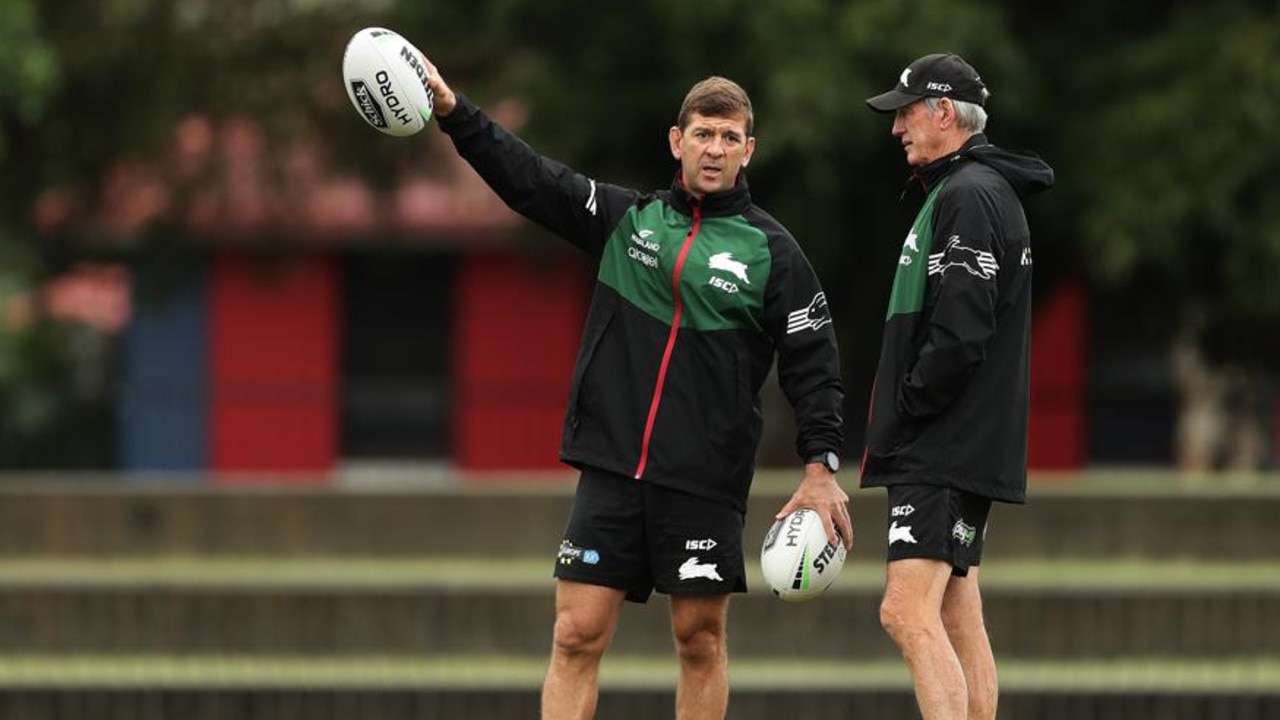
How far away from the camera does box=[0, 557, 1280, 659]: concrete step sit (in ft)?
39.1

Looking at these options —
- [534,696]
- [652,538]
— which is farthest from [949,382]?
[534,696]

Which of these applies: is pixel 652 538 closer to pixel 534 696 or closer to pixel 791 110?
pixel 534 696

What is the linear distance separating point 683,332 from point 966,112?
3.07 ft

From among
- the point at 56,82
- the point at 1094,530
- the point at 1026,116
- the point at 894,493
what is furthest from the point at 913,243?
the point at 56,82

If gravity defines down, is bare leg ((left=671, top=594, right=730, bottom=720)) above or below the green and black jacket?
below

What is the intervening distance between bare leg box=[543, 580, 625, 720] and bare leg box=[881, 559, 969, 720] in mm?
733

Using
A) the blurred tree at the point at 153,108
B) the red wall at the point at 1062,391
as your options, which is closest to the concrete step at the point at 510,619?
the blurred tree at the point at 153,108

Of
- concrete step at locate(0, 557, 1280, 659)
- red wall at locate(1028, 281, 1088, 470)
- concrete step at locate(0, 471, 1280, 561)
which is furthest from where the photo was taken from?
red wall at locate(1028, 281, 1088, 470)

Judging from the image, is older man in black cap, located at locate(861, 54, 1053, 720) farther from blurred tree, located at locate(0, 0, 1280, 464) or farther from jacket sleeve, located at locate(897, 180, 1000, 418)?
blurred tree, located at locate(0, 0, 1280, 464)

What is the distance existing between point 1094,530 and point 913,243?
765 centimetres

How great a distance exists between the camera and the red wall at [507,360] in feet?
93.2

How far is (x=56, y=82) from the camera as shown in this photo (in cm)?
2123

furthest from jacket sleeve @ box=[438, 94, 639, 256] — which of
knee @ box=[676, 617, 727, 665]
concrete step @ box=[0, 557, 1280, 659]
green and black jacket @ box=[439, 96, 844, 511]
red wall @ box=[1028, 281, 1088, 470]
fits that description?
Result: red wall @ box=[1028, 281, 1088, 470]

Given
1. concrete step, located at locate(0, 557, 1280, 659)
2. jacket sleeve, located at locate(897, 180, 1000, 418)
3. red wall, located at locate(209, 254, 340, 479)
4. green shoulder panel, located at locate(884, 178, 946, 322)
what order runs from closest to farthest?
jacket sleeve, located at locate(897, 180, 1000, 418) → green shoulder panel, located at locate(884, 178, 946, 322) → concrete step, located at locate(0, 557, 1280, 659) → red wall, located at locate(209, 254, 340, 479)
